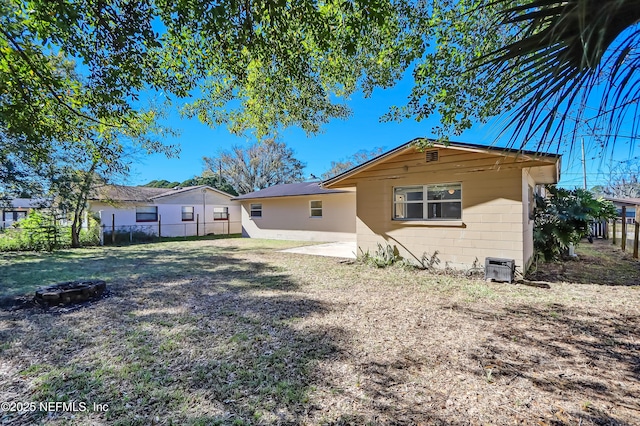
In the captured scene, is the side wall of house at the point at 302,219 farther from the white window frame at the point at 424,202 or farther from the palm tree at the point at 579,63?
the palm tree at the point at 579,63

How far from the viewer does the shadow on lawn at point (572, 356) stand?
2.40m

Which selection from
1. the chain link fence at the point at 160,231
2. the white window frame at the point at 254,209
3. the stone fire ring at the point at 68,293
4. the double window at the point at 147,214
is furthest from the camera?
the double window at the point at 147,214

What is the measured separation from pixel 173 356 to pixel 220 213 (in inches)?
785

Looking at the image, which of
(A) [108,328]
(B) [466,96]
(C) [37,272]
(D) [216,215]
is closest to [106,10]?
(A) [108,328]

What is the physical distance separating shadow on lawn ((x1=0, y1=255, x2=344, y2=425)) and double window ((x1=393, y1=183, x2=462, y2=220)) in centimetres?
424

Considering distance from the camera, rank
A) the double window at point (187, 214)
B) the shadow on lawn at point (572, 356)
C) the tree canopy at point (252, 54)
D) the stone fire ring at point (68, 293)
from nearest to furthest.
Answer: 1. the shadow on lawn at point (572, 356)
2. the tree canopy at point (252, 54)
3. the stone fire ring at point (68, 293)
4. the double window at point (187, 214)

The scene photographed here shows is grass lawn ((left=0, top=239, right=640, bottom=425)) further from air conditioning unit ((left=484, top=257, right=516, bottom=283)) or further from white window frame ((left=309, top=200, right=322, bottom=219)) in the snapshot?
white window frame ((left=309, top=200, right=322, bottom=219))

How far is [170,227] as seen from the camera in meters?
19.4

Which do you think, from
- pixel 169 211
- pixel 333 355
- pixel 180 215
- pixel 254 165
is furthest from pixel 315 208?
pixel 254 165

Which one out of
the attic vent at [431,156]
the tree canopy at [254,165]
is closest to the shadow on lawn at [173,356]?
the attic vent at [431,156]

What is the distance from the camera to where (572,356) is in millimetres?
3107

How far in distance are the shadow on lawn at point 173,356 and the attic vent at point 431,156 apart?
15.4 feet

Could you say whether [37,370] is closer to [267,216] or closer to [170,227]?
[267,216]

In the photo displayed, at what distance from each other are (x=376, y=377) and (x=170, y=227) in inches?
773
